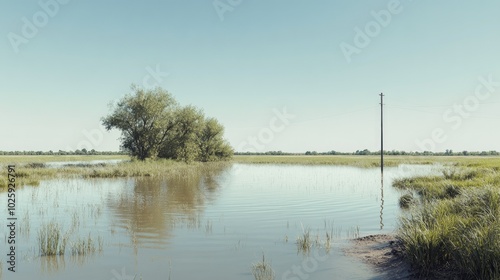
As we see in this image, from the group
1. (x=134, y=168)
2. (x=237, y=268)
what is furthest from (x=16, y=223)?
(x=134, y=168)

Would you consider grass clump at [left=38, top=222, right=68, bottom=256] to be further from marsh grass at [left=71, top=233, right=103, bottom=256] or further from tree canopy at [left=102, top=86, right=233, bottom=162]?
tree canopy at [left=102, top=86, right=233, bottom=162]

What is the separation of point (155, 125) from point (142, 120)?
2.48 meters

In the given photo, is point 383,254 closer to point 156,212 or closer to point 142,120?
point 156,212

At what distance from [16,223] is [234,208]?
31.5ft

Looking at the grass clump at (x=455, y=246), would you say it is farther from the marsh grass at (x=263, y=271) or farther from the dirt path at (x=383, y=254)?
the marsh grass at (x=263, y=271)

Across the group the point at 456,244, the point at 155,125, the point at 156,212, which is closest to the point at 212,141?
the point at 155,125

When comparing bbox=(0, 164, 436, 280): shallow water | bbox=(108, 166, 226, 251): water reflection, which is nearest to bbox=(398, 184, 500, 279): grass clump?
bbox=(0, 164, 436, 280): shallow water

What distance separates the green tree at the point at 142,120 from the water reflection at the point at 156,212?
35.4 meters

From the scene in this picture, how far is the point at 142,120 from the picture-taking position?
6041 cm

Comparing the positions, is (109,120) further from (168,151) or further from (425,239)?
(425,239)

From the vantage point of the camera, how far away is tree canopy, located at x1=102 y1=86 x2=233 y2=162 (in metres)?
59.3

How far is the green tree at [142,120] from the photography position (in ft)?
194

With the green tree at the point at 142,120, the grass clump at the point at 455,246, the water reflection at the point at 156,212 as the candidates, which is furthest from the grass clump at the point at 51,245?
the green tree at the point at 142,120

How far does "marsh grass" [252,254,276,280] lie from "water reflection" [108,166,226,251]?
11.6ft
